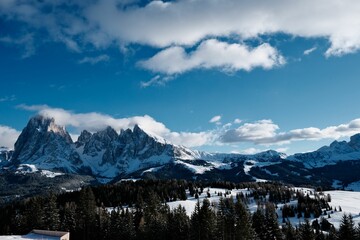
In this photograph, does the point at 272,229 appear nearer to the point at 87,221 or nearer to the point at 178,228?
the point at 178,228

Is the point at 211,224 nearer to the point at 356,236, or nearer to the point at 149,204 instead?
the point at 356,236

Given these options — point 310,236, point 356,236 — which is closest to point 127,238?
point 310,236

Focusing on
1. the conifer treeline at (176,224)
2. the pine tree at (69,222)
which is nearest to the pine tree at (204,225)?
the conifer treeline at (176,224)

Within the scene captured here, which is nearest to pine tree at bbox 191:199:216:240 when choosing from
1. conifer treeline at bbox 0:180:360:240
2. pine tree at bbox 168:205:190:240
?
conifer treeline at bbox 0:180:360:240

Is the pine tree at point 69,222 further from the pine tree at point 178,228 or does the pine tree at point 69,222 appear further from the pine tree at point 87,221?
the pine tree at point 178,228

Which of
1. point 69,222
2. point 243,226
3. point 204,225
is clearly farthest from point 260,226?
point 69,222

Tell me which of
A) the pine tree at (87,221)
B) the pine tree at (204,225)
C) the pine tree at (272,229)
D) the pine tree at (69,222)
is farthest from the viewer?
the pine tree at (69,222)

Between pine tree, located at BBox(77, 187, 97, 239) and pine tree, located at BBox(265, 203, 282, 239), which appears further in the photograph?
pine tree, located at BBox(77, 187, 97, 239)

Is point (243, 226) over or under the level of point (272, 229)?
over

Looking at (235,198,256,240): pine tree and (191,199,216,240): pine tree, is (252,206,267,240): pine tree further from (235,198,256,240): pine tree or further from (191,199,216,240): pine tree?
(191,199,216,240): pine tree

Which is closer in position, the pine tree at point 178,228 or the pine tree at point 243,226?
the pine tree at point 243,226

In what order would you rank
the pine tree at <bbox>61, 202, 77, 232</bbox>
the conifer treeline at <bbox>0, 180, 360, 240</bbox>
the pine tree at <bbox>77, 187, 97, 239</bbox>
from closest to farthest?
1. the conifer treeline at <bbox>0, 180, 360, 240</bbox>
2. the pine tree at <bbox>77, 187, 97, 239</bbox>
3. the pine tree at <bbox>61, 202, 77, 232</bbox>

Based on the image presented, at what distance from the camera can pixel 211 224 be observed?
347 feet

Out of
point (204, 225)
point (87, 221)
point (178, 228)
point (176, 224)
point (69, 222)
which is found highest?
point (204, 225)
